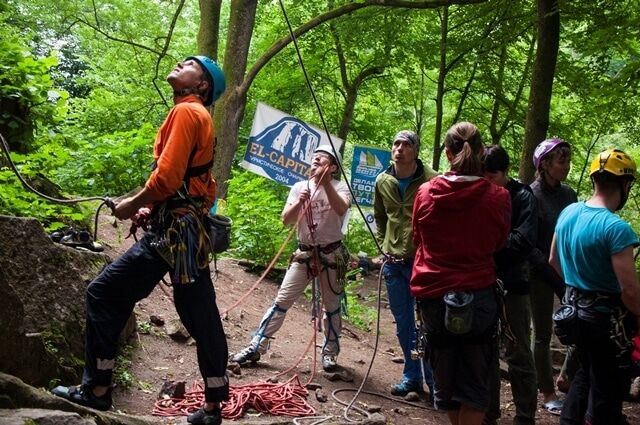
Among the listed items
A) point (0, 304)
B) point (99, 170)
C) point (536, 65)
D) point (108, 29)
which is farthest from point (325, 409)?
point (108, 29)

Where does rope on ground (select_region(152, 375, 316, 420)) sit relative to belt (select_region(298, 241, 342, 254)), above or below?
below

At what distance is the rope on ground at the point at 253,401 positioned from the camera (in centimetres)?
405

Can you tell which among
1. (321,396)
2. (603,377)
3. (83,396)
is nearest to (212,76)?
(83,396)

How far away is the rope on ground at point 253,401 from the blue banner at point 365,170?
472 centimetres

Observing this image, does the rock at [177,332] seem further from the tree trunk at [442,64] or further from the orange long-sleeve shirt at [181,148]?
the tree trunk at [442,64]

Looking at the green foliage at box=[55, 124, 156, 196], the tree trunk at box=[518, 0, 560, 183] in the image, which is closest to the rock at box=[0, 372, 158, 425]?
the tree trunk at box=[518, 0, 560, 183]

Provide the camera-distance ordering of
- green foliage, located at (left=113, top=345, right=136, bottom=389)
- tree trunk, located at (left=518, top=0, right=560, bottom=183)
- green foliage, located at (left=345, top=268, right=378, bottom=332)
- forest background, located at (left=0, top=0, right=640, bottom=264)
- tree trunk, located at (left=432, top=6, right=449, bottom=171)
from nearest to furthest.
Answer: green foliage, located at (left=113, top=345, right=136, bottom=389) → forest background, located at (left=0, top=0, right=640, bottom=264) → tree trunk, located at (left=518, top=0, right=560, bottom=183) → green foliage, located at (left=345, top=268, right=378, bottom=332) → tree trunk, located at (left=432, top=6, right=449, bottom=171)

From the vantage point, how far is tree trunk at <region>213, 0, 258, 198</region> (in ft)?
30.7

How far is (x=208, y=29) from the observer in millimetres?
9406

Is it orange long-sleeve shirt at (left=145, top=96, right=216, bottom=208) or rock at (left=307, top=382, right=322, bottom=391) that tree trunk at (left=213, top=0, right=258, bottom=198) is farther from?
orange long-sleeve shirt at (left=145, top=96, right=216, bottom=208)

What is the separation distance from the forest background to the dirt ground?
1190mm

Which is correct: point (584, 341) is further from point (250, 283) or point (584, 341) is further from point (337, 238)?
point (250, 283)

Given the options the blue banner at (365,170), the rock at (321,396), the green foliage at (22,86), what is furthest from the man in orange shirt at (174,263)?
the blue banner at (365,170)

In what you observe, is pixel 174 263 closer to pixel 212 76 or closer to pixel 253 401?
pixel 212 76
